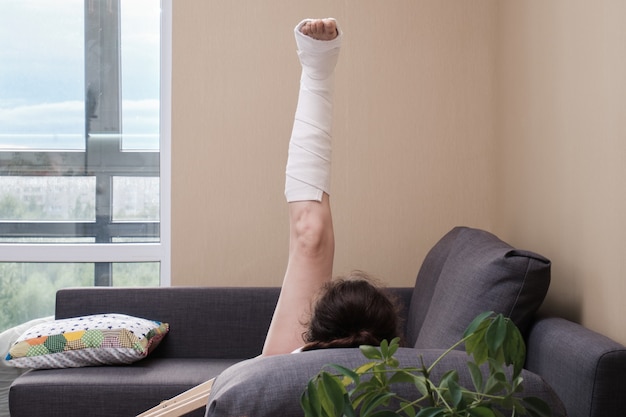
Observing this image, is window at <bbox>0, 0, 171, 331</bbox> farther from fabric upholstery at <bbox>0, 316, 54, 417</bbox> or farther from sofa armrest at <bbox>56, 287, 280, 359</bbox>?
sofa armrest at <bbox>56, 287, 280, 359</bbox>

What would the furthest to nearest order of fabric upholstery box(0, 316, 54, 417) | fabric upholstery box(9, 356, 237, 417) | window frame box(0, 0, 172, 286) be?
1. window frame box(0, 0, 172, 286)
2. fabric upholstery box(0, 316, 54, 417)
3. fabric upholstery box(9, 356, 237, 417)

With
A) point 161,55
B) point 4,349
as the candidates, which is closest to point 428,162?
point 161,55

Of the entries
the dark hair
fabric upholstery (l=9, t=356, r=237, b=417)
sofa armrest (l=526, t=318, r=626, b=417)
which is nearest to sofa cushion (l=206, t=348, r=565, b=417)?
the dark hair

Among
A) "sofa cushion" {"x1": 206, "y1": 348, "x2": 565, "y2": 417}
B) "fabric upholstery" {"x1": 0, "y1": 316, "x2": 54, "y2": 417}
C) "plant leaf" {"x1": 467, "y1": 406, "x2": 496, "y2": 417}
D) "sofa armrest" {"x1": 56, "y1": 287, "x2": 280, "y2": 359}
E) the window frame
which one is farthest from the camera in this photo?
the window frame

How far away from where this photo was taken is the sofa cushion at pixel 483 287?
2.14 meters

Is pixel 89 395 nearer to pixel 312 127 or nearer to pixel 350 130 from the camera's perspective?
pixel 312 127

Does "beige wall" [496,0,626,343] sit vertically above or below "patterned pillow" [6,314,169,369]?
above

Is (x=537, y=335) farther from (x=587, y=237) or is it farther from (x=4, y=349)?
(x=4, y=349)

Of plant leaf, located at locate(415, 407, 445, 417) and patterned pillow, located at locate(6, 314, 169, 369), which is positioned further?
patterned pillow, located at locate(6, 314, 169, 369)

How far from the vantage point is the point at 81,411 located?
113 inches

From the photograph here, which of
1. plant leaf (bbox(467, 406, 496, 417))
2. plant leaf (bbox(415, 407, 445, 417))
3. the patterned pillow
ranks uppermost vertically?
plant leaf (bbox(467, 406, 496, 417))

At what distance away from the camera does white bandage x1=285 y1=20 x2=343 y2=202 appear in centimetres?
242

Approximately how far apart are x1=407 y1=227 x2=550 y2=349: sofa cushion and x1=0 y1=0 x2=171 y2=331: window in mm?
1990

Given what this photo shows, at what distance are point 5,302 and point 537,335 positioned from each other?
117 inches
